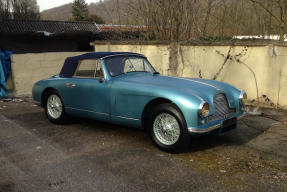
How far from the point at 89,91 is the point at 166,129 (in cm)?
173

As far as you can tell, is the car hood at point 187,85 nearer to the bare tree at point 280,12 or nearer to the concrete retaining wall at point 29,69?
the bare tree at point 280,12

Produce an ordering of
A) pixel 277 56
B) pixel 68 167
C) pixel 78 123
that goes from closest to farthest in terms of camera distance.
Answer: pixel 68 167 → pixel 78 123 → pixel 277 56

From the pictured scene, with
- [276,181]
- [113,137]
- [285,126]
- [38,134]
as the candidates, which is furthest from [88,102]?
[285,126]

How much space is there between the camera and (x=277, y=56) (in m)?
6.59

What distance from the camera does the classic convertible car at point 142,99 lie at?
402 cm

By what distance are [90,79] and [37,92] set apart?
169 centimetres

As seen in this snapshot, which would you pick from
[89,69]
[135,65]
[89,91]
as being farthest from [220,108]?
[89,69]

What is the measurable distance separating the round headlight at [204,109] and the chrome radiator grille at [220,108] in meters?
0.13

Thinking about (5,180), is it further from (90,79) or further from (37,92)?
(37,92)

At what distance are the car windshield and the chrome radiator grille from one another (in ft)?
5.72

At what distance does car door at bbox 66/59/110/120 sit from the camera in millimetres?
4938

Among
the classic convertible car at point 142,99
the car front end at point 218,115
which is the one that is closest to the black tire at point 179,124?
the classic convertible car at point 142,99

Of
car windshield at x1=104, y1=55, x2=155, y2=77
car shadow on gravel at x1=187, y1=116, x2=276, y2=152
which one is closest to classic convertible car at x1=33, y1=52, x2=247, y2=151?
car windshield at x1=104, y1=55, x2=155, y2=77

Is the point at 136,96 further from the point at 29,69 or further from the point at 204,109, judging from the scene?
the point at 29,69
